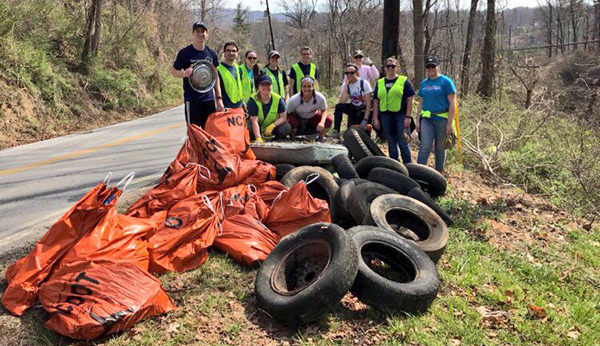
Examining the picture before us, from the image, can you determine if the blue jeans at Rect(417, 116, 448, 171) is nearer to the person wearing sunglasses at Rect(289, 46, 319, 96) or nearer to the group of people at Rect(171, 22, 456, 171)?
the group of people at Rect(171, 22, 456, 171)

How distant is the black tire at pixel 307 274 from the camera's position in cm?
312

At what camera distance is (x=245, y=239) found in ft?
13.5

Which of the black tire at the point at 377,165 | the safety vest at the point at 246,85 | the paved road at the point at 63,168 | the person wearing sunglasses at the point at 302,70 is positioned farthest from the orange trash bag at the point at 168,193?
the person wearing sunglasses at the point at 302,70

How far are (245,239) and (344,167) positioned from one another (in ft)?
7.37

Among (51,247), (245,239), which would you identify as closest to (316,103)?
(245,239)

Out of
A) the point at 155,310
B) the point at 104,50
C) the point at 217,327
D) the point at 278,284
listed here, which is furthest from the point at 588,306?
the point at 104,50

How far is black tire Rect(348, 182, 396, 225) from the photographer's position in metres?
4.65

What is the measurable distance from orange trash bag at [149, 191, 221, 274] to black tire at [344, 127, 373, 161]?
9.96 ft

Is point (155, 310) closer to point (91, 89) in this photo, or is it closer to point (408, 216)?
point (408, 216)

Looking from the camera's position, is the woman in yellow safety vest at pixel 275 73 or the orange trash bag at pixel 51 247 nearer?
the orange trash bag at pixel 51 247

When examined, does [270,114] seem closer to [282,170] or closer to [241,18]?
[282,170]

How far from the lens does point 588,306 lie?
3.77m

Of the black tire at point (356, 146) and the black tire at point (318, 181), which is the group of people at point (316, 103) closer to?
the black tire at point (356, 146)

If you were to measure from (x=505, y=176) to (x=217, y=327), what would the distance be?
289 inches
